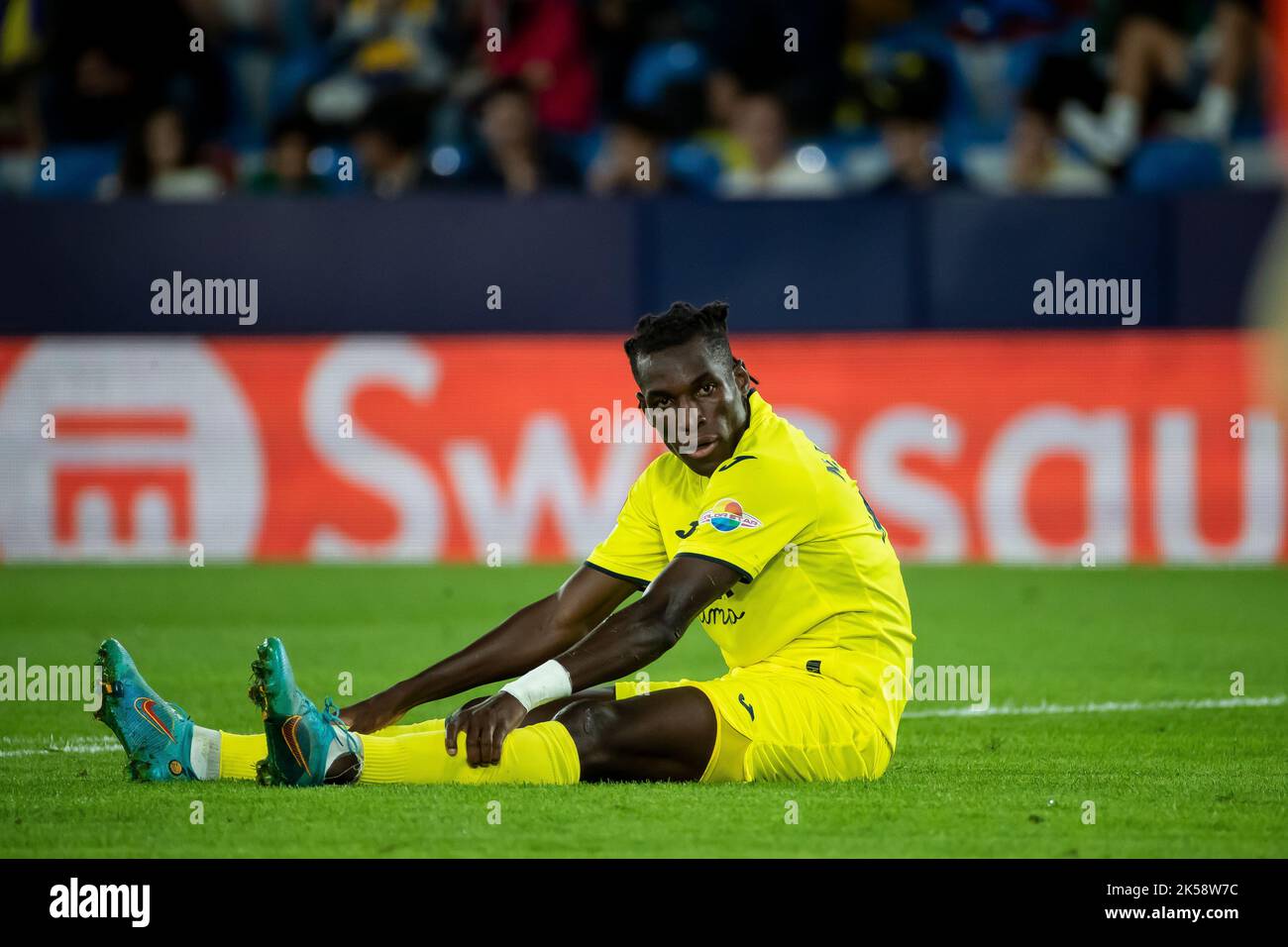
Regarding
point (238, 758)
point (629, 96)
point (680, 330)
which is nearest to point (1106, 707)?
point (680, 330)

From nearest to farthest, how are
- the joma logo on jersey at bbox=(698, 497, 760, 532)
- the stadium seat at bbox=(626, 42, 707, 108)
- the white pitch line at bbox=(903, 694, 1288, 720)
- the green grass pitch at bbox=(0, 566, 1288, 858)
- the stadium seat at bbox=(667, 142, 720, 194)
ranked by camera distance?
the green grass pitch at bbox=(0, 566, 1288, 858), the joma logo on jersey at bbox=(698, 497, 760, 532), the white pitch line at bbox=(903, 694, 1288, 720), the stadium seat at bbox=(667, 142, 720, 194), the stadium seat at bbox=(626, 42, 707, 108)

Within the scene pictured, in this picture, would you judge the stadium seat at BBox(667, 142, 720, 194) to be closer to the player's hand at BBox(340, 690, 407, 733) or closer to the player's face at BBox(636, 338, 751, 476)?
the player's face at BBox(636, 338, 751, 476)

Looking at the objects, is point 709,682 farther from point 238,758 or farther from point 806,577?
point 238,758

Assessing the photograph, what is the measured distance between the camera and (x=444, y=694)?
6367 millimetres

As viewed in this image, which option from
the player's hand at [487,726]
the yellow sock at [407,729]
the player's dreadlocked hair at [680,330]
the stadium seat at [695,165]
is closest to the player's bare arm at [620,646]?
the player's hand at [487,726]

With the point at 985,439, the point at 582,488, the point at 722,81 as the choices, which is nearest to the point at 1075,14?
the point at 722,81

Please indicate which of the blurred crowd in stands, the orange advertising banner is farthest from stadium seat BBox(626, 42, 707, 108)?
the orange advertising banner

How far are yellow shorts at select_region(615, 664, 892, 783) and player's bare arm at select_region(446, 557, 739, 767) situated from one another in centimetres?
34

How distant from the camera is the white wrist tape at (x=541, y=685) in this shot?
5562mm

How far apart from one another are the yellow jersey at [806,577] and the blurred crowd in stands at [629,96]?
27.6ft

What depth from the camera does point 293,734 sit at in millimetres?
5750

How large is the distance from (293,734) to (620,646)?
998 millimetres

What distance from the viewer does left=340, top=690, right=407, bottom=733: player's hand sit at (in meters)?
6.19

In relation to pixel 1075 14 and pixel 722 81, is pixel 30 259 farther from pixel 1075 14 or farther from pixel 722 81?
pixel 1075 14
